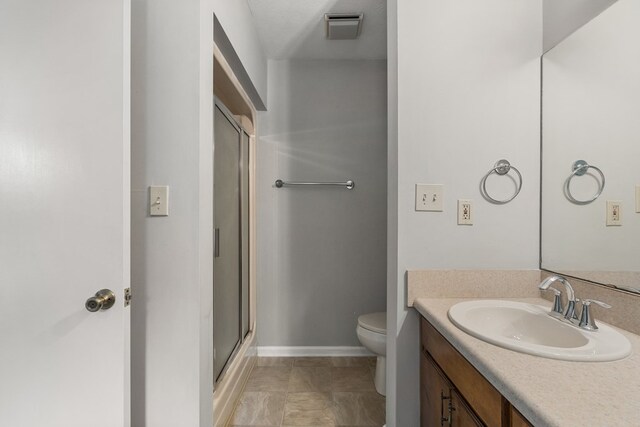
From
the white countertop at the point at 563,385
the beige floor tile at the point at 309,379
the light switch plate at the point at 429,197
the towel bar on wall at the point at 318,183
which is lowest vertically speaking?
the beige floor tile at the point at 309,379

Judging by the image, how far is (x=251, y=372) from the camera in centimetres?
226

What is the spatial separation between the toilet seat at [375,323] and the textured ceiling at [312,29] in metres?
1.97

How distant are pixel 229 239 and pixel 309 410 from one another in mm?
1125

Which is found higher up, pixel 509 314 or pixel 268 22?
pixel 268 22

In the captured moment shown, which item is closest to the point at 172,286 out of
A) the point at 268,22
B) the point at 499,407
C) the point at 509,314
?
the point at 499,407

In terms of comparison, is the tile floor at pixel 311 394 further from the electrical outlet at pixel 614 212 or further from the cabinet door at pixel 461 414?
the electrical outlet at pixel 614 212

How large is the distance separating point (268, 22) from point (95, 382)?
7.01ft

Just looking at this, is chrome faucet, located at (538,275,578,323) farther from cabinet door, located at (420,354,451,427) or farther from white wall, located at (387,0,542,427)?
cabinet door, located at (420,354,451,427)

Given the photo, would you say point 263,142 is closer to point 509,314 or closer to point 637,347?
point 509,314

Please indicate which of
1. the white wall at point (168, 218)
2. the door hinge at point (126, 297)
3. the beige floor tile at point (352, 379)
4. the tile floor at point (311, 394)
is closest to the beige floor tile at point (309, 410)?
the tile floor at point (311, 394)

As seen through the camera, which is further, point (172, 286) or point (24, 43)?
point (172, 286)

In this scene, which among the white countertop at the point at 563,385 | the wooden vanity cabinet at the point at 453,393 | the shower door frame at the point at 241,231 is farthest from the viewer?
the shower door frame at the point at 241,231

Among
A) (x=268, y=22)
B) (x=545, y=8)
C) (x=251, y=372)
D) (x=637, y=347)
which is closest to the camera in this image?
(x=637, y=347)

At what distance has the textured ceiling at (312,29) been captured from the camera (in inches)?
75.4
